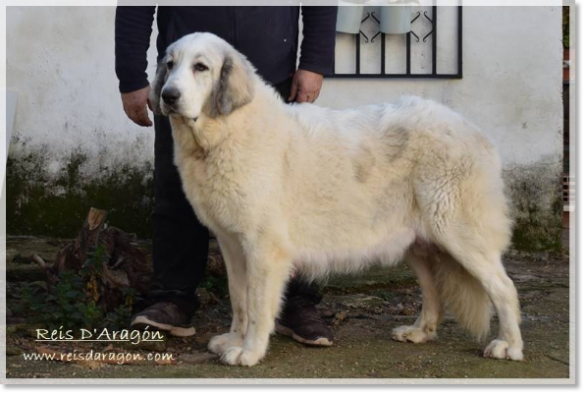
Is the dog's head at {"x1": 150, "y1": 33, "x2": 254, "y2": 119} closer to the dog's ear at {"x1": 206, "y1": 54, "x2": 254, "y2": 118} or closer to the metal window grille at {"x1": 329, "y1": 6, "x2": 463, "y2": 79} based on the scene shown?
the dog's ear at {"x1": 206, "y1": 54, "x2": 254, "y2": 118}

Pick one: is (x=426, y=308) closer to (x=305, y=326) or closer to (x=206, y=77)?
(x=305, y=326)

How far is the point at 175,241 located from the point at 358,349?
115 centimetres

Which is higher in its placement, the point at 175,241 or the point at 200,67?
the point at 200,67

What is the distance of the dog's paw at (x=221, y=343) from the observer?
4.19m

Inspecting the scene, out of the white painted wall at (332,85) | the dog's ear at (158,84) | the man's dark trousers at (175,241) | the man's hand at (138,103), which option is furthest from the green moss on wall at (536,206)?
the dog's ear at (158,84)

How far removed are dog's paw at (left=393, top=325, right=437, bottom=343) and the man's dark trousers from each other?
527 mm

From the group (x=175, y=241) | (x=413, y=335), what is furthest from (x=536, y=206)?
(x=175, y=241)

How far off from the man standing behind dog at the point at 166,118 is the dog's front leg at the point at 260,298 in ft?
1.40

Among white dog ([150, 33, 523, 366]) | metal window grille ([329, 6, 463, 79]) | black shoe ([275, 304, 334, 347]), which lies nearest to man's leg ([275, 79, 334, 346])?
black shoe ([275, 304, 334, 347])

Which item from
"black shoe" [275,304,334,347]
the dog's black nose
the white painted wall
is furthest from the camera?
the white painted wall

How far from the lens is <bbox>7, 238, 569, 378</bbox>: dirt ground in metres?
3.88

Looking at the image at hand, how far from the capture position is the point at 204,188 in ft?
13.0

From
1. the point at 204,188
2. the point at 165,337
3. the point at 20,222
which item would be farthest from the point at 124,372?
the point at 20,222

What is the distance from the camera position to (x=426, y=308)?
14.7ft
